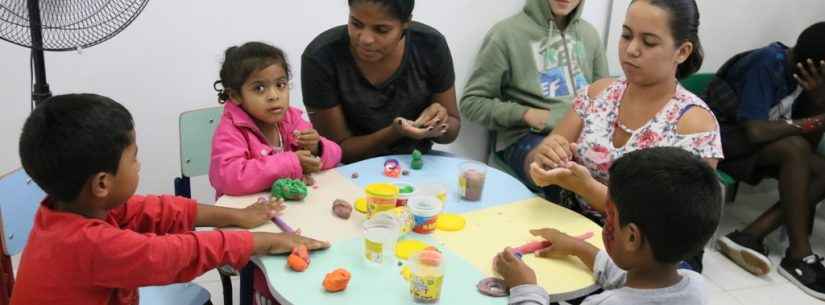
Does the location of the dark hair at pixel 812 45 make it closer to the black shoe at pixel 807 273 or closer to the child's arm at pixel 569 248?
the black shoe at pixel 807 273

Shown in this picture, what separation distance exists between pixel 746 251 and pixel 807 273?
29cm

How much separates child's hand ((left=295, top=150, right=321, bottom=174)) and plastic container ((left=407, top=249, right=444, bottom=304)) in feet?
2.39

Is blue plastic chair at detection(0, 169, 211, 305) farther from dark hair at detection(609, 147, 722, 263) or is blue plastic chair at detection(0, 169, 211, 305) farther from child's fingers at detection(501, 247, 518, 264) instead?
dark hair at detection(609, 147, 722, 263)

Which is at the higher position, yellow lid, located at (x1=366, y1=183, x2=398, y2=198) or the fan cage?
the fan cage

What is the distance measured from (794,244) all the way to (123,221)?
3.20m

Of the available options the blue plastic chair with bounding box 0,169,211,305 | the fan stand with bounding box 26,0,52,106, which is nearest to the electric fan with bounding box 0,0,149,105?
the fan stand with bounding box 26,0,52,106

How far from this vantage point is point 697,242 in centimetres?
137

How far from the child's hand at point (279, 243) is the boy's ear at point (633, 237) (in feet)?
2.41

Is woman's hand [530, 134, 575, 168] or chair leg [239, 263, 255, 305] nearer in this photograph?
chair leg [239, 263, 255, 305]

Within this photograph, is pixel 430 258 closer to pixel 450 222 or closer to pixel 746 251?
pixel 450 222

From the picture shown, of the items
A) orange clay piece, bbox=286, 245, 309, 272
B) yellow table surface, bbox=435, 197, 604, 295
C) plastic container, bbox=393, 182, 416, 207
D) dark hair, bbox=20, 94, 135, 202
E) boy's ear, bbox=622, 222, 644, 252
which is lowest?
yellow table surface, bbox=435, 197, 604, 295

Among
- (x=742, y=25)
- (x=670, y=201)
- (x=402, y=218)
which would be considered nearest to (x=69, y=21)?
(x=402, y=218)

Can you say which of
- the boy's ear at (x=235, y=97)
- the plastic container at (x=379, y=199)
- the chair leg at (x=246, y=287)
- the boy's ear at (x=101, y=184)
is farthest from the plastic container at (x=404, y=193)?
the boy's ear at (x=101, y=184)

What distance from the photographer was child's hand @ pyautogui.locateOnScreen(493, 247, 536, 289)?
1501 mm
